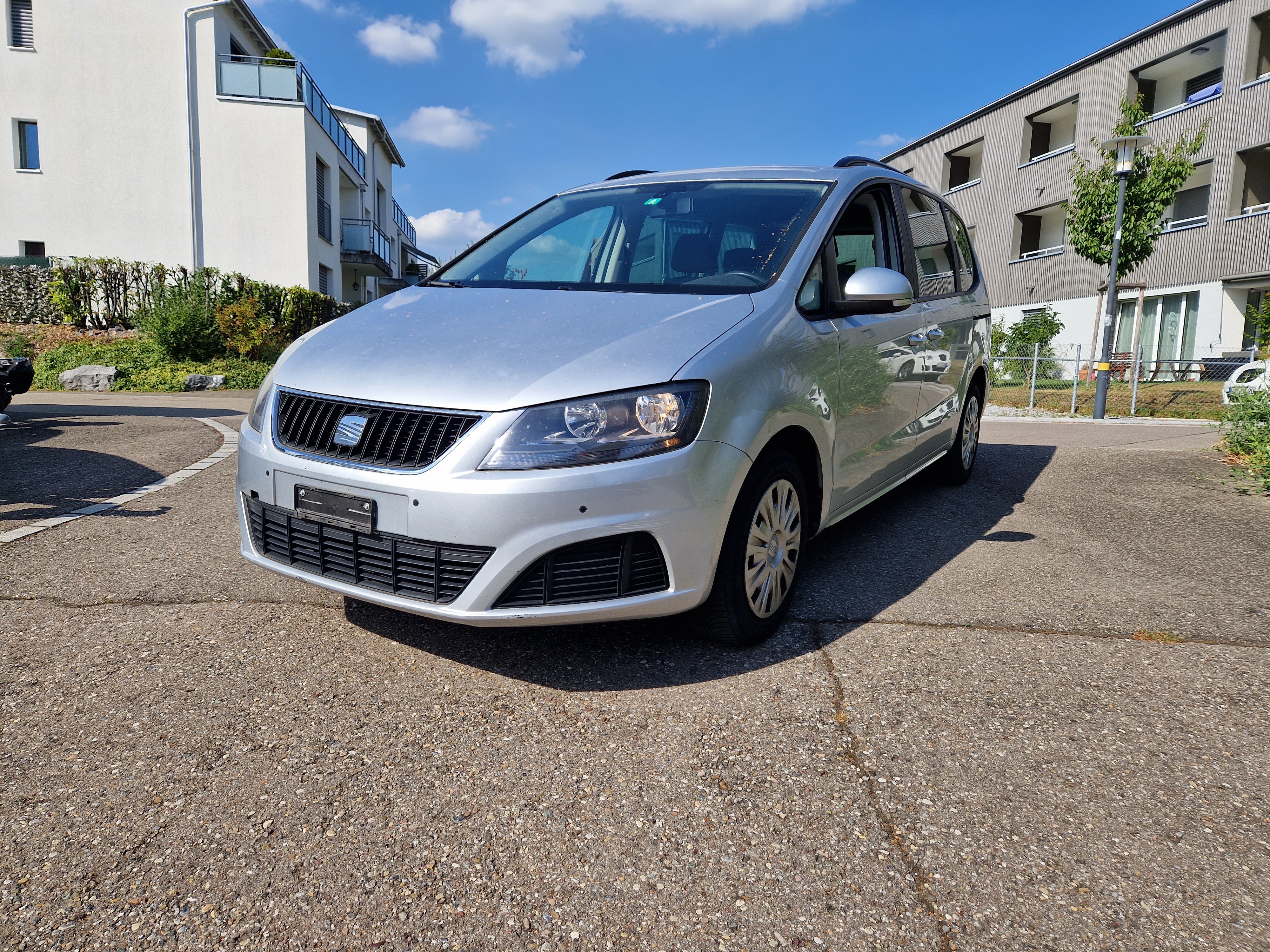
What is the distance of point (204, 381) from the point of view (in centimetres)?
1457

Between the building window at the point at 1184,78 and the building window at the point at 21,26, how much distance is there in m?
28.4

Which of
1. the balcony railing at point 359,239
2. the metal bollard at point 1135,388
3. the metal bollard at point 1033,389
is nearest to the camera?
the metal bollard at point 1135,388

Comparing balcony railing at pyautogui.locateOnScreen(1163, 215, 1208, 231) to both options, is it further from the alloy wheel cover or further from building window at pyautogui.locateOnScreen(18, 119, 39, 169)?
building window at pyautogui.locateOnScreen(18, 119, 39, 169)

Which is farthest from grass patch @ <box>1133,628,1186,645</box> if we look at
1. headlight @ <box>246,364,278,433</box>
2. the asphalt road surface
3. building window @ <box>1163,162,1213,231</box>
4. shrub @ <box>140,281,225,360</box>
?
building window @ <box>1163,162,1213,231</box>

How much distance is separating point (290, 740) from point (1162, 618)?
3.26 metres

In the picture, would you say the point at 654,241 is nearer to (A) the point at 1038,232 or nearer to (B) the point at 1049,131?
(A) the point at 1038,232

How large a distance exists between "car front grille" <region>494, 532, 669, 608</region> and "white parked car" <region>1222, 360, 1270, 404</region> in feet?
24.6

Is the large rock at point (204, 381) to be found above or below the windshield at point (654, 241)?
below

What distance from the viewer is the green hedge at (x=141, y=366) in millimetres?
14375

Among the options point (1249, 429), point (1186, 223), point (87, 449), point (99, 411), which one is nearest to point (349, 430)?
point (87, 449)

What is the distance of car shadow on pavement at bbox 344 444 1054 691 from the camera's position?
2.90m

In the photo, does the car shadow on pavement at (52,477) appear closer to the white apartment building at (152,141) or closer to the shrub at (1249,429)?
the shrub at (1249,429)

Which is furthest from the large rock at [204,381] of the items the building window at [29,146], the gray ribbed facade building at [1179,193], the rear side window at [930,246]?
the gray ribbed facade building at [1179,193]

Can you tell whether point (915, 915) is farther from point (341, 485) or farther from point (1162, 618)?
point (1162, 618)
